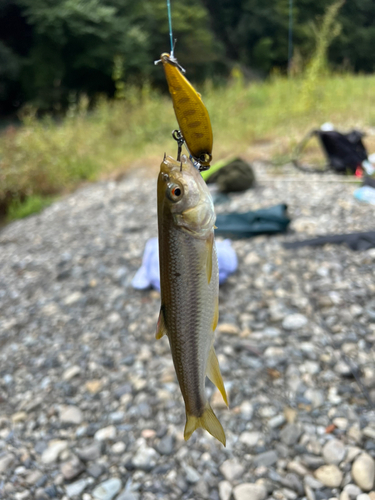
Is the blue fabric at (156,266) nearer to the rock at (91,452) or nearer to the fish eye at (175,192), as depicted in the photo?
the rock at (91,452)

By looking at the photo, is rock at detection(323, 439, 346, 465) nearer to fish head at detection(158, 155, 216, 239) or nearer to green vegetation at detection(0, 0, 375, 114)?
fish head at detection(158, 155, 216, 239)

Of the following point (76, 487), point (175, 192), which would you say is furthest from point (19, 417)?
point (175, 192)

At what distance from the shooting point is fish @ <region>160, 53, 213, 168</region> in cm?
89

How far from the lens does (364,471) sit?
5.89ft

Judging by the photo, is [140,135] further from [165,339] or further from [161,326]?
[161,326]

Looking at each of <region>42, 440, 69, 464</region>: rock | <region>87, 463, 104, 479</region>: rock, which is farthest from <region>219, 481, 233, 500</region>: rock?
<region>42, 440, 69, 464</region>: rock

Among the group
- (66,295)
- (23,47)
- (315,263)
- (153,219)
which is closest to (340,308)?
(315,263)

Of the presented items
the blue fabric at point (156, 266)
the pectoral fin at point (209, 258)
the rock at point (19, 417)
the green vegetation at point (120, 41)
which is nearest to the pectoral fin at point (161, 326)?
the pectoral fin at point (209, 258)

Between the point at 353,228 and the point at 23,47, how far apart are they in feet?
61.9

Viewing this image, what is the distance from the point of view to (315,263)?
11.3ft

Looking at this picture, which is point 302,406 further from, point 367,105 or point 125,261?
point 367,105

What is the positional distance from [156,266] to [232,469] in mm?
1735

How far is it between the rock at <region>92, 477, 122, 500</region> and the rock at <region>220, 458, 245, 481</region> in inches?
21.0

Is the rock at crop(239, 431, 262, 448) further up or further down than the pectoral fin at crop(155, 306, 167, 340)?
further down
